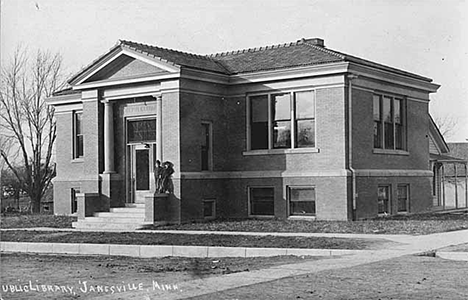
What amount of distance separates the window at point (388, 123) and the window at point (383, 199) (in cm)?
161

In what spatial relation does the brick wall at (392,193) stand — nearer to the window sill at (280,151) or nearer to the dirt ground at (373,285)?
the window sill at (280,151)

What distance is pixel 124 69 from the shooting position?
1131 inches

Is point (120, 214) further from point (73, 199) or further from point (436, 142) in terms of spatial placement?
point (436, 142)

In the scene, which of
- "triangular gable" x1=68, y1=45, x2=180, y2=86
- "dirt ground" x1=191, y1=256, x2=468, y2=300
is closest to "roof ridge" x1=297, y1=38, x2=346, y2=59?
"triangular gable" x1=68, y1=45, x2=180, y2=86

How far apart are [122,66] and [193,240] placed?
34.8 ft

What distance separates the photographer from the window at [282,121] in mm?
27453

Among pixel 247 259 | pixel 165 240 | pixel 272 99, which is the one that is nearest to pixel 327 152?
pixel 272 99

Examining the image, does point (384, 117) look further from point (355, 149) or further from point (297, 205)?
point (297, 205)

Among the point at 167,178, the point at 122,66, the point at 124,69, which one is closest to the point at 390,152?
the point at 167,178

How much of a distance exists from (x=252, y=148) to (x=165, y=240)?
9.14 metres

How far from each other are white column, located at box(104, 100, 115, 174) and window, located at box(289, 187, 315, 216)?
700 cm

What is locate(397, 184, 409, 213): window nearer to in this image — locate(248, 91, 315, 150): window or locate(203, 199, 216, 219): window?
locate(248, 91, 315, 150): window

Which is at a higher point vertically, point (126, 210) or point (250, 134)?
point (250, 134)

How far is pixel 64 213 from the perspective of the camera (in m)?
34.4
